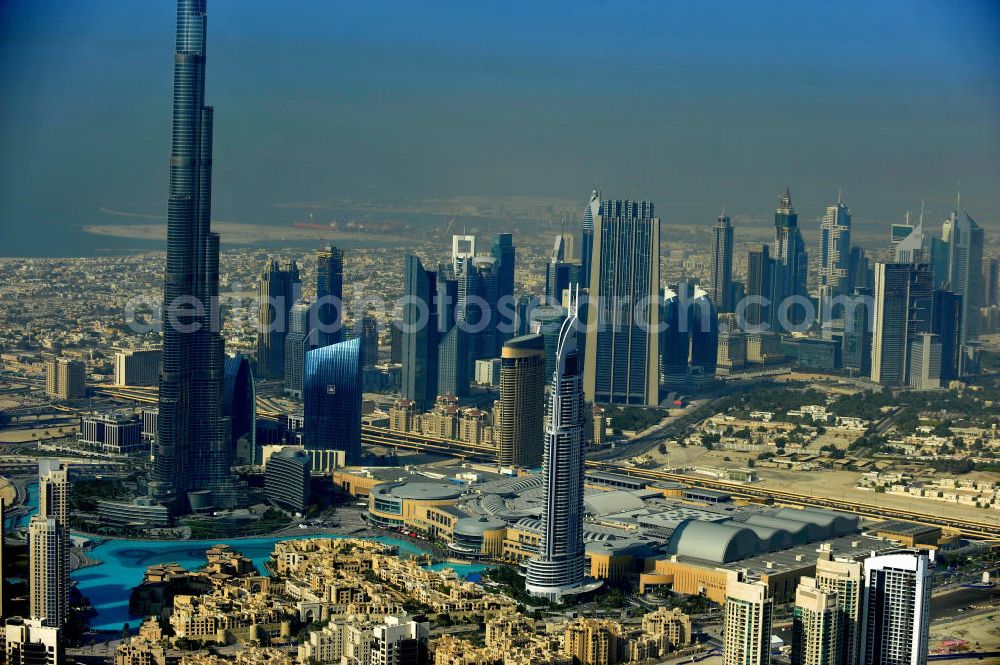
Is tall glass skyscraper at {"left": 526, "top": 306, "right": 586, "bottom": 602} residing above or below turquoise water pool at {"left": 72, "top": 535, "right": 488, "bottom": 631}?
above

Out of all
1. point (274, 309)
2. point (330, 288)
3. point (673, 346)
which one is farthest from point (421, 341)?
point (673, 346)

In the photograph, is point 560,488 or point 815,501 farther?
point 815,501

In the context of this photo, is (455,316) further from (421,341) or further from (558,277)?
(558,277)

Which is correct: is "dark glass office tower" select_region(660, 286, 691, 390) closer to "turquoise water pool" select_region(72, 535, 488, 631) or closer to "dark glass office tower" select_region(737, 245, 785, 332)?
"dark glass office tower" select_region(737, 245, 785, 332)

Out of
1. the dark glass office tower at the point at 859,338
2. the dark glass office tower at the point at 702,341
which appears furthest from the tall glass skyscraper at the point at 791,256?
the dark glass office tower at the point at 702,341

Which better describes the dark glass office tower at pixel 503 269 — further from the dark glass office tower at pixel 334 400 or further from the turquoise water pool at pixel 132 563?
the turquoise water pool at pixel 132 563

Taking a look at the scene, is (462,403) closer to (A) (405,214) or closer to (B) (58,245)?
(A) (405,214)

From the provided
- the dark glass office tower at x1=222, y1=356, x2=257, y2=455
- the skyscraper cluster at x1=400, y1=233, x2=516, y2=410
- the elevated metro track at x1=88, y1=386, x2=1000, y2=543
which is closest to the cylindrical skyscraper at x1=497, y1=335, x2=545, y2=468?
the elevated metro track at x1=88, y1=386, x2=1000, y2=543
